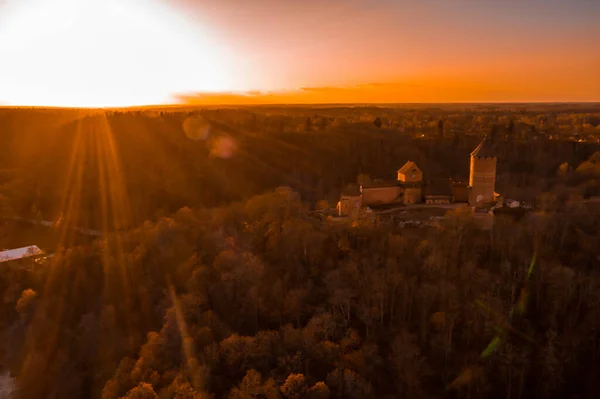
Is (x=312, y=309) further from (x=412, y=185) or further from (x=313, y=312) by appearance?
(x=412, y=185)

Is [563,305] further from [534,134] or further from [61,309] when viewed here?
[534,134]

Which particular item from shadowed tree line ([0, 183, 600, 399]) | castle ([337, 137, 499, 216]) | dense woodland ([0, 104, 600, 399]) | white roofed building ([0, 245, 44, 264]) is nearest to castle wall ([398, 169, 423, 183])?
castle ([337, 137, 499, 216])

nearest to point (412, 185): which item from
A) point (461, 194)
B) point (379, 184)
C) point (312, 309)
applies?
point (379, 184)

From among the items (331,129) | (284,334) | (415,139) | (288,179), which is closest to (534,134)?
(415,139)

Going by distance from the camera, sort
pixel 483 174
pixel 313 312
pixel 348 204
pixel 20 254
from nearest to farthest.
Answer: pixel 313 312 → pixel 483 174 → pixel 348 204 → pixel 20 254

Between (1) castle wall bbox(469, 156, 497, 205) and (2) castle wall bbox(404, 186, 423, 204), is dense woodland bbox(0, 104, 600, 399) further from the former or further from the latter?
(2) castle wall bbox(404, 186, 423, 204)

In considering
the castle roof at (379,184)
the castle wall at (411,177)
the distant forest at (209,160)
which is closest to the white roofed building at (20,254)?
the distant forest at (209,160)

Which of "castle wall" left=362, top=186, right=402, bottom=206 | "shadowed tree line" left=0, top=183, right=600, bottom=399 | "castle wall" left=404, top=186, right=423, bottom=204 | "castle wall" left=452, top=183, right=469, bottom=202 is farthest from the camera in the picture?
"castle wall" left=404, top=186, right=423, bottom=204
